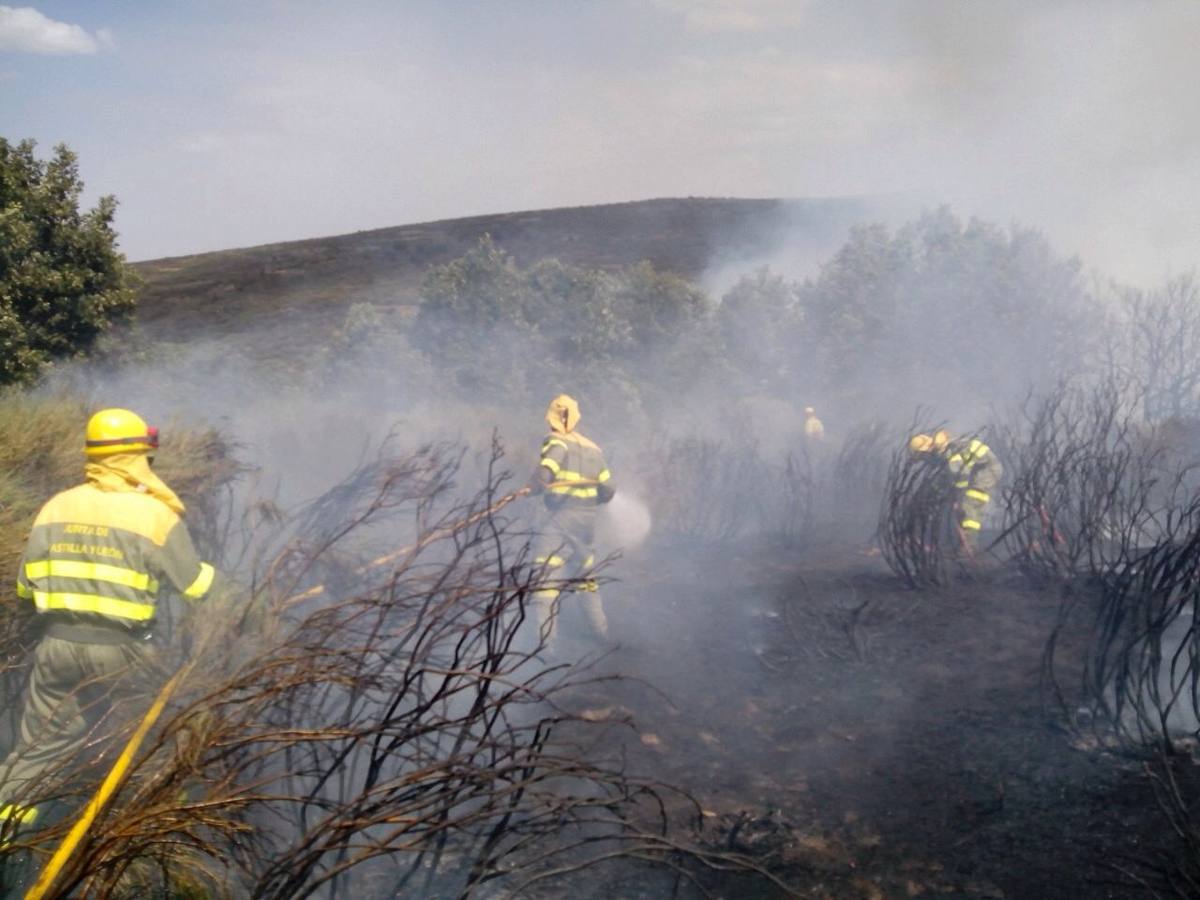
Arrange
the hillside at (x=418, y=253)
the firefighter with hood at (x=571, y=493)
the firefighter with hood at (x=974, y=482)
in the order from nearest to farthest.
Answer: the firefighter with hood at (x=571, y=493) → the firefighter with hood at (x=974, y=482) → the hillside at (x=418, y=253)

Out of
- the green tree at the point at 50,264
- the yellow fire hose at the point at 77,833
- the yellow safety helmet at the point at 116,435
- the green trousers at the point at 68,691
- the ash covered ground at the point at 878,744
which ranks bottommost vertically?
the ash covered ground at the point at 878,744

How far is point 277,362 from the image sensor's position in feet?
61.3

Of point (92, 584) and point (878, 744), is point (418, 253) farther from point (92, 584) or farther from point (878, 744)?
point (92, 584)

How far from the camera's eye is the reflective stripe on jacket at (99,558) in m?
3.64

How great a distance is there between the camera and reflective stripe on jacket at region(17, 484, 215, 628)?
3639 millimetres

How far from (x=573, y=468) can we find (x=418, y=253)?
2878 cm

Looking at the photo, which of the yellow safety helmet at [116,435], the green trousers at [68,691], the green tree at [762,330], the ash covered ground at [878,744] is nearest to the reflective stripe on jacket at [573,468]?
the ash covered ground at [878,744]

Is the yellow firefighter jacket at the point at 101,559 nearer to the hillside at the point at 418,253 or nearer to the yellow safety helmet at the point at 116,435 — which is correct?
the yellow safety helmet at the point at 116,435

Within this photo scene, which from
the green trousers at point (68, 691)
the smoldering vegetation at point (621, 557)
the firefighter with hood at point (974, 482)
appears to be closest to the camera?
the smoldering vegetation at point (621, 557)

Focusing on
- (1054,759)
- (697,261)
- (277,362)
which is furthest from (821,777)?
(697,261)

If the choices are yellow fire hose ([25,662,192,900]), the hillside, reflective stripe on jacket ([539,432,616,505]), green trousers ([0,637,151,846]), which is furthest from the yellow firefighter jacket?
the hillside

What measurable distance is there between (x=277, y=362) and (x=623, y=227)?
2548cm

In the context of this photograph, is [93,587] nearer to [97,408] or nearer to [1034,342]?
[97,408]

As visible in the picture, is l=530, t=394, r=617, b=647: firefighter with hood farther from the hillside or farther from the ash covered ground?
the hillside
